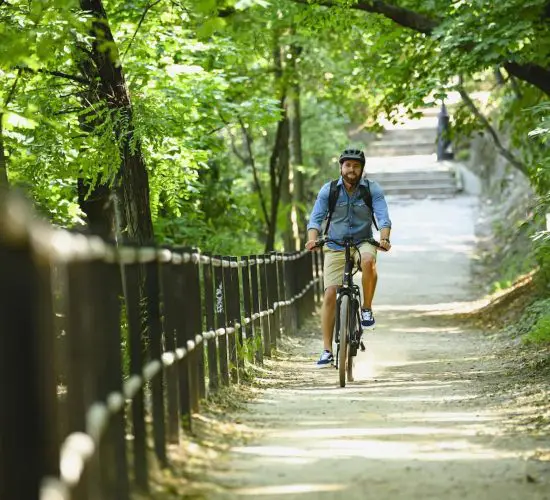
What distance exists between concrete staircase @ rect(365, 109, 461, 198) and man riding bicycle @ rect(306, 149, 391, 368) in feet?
96.9

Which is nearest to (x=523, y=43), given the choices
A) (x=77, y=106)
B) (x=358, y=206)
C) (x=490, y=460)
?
(x=358, y=206)

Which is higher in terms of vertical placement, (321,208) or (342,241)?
(321,208)

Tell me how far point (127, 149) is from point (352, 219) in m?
2.18

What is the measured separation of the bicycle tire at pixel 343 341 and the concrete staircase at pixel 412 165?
2998 centimetres

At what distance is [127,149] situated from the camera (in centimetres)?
1173

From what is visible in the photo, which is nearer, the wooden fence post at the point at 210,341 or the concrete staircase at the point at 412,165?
the wooden fence post at the point at 210,341

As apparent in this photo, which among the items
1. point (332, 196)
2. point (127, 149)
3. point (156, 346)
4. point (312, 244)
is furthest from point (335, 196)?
point (156, 346)

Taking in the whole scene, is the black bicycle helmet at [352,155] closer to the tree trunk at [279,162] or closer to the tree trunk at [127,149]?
the tree trunk at [127,149]

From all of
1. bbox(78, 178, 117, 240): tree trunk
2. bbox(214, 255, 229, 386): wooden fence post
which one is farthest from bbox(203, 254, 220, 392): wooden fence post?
bbox(78, 178, 117, 240): tree trunk

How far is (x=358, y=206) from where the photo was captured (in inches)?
465

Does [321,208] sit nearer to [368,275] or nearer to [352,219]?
[352,219]

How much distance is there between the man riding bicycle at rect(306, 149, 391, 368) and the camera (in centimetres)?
1166

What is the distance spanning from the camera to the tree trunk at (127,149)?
11516 millimetres

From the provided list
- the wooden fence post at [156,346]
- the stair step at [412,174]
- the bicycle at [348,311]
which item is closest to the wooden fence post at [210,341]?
the bicycle at [348,311]
